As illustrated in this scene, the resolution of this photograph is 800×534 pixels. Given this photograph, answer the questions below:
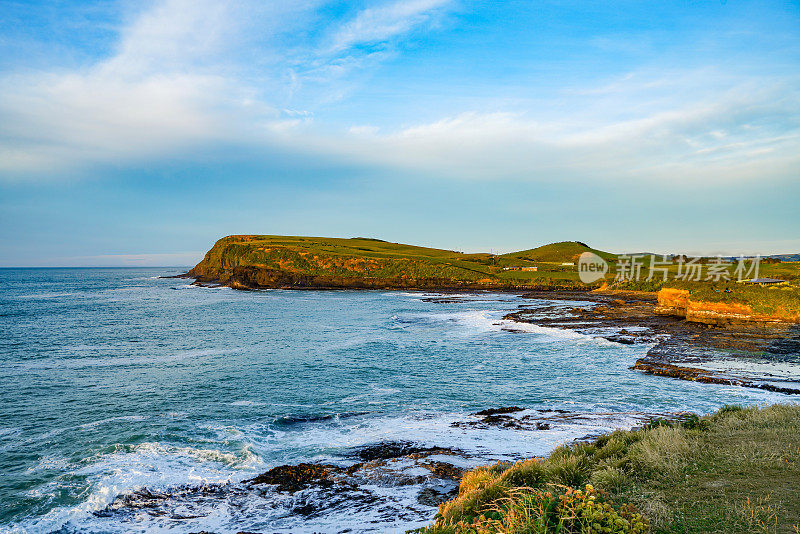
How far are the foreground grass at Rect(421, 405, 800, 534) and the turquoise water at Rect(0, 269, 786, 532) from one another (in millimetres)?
2512

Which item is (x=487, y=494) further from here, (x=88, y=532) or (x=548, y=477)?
(x=88, y=532)

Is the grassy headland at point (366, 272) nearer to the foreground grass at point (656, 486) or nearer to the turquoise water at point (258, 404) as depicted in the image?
the turquoise water at point (258, 404)

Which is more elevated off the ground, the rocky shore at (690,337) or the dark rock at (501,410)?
the rocky shore at (690,337)

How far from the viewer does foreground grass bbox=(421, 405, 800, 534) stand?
5598mm

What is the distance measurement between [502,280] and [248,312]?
227ft

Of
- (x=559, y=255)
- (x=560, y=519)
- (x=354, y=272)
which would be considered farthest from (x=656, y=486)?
(x=559, y=255)

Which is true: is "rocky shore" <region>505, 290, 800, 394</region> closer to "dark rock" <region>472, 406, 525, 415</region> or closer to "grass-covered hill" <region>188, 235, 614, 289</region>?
"dark rock" <region>472, 406, 525, 415</region>

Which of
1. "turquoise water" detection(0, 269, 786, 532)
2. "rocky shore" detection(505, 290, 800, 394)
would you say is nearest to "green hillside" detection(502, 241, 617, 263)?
"rocky shore" detection(505, 290, 800, 394)

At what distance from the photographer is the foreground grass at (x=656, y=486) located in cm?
560

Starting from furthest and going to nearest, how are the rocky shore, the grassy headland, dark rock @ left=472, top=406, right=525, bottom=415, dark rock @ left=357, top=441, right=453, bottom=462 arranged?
the grassy headland → the rocky shore → dark rock @ left=472, top=406, right=525, bottom=415 → dark rock @ left=357, top=441, right=453, bottom=462

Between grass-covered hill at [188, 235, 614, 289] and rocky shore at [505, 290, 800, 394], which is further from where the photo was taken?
grass-covered hill at [188, 235, 614, 289]

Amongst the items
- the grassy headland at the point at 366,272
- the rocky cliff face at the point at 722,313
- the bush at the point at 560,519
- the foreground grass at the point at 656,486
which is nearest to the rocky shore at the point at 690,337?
the rocky cliff face at the point at 722,313

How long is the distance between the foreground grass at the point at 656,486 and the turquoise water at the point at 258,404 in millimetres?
2512

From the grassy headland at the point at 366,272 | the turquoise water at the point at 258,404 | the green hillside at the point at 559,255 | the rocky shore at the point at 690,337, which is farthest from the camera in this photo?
the green hillside at the point at 559,255
